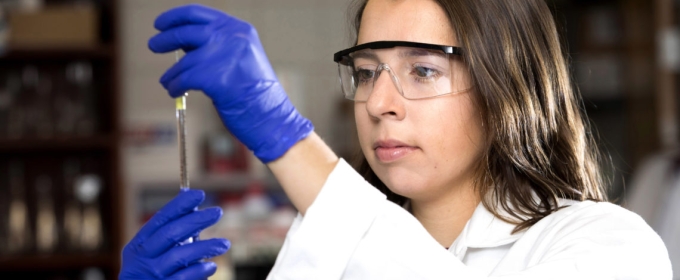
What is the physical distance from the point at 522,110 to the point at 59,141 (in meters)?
2.76

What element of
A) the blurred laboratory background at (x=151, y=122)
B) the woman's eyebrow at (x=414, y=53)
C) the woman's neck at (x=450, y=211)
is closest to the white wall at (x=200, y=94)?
the blurred laboratory background at (x=151, y=122)

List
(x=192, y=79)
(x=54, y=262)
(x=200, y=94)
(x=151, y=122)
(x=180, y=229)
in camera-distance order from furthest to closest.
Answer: (x=200, y=94), (x=151, y=122), (x=54, y=262), (x=180, y=229), (x=192, y=79)

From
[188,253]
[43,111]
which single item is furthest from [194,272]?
[43,111]

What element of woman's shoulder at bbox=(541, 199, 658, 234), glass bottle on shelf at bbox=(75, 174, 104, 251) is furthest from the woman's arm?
glass bottle on shelf at bbox=(75, 174, 104, 251)

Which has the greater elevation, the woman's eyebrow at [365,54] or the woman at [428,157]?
the woman's eyebrow at [365,54]

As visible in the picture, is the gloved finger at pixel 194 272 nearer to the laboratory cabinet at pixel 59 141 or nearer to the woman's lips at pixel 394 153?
the woman's lips at pixel 394 153

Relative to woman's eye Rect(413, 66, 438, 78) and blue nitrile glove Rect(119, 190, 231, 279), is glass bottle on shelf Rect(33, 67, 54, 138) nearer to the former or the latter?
blue nitrile glove Rect(119, 190, 231, 279)

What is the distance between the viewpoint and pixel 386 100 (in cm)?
103

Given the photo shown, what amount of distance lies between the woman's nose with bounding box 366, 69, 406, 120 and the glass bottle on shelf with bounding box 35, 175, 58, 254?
2790 millimetres

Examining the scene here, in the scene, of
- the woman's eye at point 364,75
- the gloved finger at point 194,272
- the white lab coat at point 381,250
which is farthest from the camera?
the woman's eye at point 364,75

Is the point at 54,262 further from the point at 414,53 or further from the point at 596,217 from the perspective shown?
the point at 596,217

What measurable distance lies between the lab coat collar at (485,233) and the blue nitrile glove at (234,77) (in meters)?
0.34

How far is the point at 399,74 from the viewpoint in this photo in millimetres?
1052

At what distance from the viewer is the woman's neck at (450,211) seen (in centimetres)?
118
